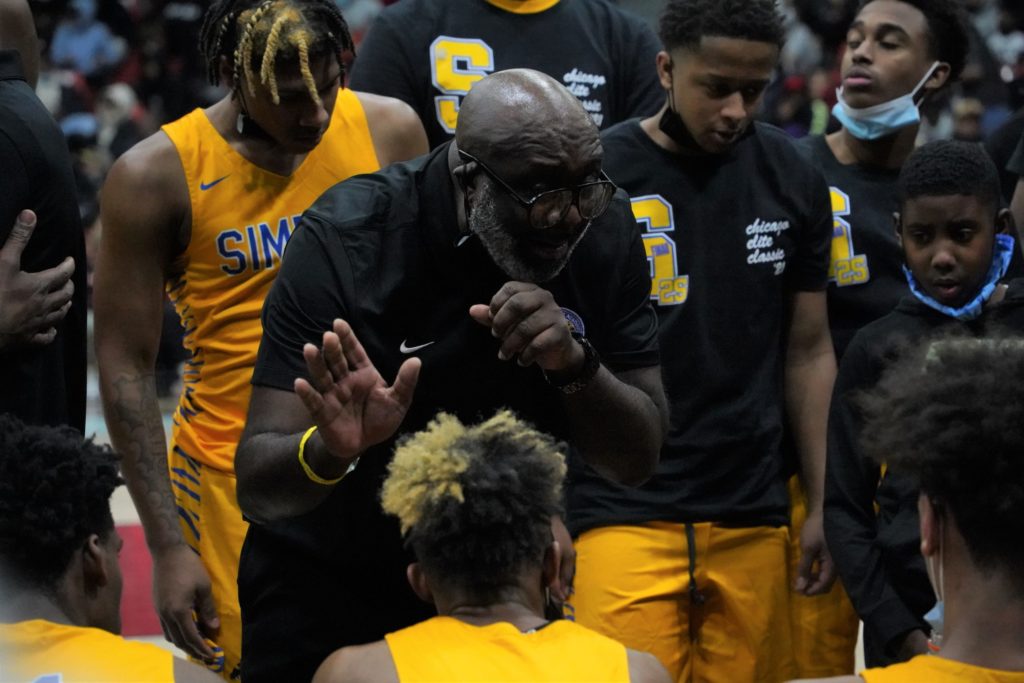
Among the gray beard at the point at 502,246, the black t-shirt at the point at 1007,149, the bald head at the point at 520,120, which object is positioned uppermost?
the bald head at the point at 520,120

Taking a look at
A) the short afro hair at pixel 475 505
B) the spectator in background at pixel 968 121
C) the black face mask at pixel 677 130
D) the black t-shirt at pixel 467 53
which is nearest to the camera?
the short afro hair at pixel 475 505

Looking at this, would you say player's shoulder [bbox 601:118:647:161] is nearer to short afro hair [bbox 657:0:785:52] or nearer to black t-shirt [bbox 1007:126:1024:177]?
short afro hair [bbox 657:0:785:52]

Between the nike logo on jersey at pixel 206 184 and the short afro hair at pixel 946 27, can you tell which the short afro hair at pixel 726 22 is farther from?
the nike logo on jersey at pixel 206 184

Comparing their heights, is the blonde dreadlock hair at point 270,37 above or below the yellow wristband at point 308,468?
above

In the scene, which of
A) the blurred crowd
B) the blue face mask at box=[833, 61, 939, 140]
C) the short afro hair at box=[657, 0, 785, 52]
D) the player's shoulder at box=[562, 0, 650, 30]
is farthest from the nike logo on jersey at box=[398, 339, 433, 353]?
the blurred crowd

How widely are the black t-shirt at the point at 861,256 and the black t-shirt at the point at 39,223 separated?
2083 mm

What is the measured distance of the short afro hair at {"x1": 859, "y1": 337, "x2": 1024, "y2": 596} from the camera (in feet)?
7.57

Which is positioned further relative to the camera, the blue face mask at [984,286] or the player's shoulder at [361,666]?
the blue face mask at [984,286]

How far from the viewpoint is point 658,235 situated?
166 inches

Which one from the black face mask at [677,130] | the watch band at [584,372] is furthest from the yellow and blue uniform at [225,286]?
the watch band at [584,372]

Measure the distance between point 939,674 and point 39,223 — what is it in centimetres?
217

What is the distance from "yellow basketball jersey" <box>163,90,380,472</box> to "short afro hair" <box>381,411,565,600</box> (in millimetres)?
1242

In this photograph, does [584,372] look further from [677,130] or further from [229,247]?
[677,130]

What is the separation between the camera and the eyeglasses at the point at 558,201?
2982 millimetres
